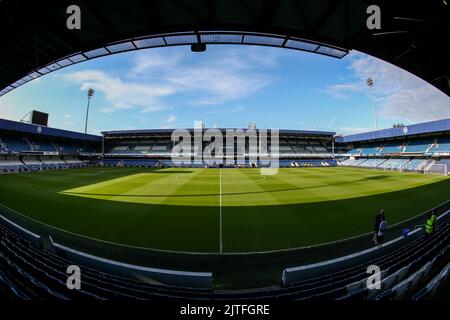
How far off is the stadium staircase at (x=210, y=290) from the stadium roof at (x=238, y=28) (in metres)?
5.37

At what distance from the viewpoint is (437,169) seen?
39469 millimetres

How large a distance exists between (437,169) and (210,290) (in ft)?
171

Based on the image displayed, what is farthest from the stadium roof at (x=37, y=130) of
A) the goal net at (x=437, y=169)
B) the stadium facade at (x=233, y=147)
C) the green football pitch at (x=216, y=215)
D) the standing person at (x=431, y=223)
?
the goal net at (x=437, y=169)

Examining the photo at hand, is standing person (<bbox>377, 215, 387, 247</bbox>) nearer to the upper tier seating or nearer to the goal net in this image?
the goal net

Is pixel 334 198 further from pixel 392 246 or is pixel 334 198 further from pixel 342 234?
pixel 392 246

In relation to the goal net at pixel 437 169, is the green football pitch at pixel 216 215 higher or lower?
lower

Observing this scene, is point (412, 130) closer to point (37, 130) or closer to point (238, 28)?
point (238, 28)

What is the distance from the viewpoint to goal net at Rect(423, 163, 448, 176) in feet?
125

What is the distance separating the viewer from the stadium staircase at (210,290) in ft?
14.0

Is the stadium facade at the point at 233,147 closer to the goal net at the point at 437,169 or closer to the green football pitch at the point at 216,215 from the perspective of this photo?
the goal net at the point at 437,169

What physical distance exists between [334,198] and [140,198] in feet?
50.8
